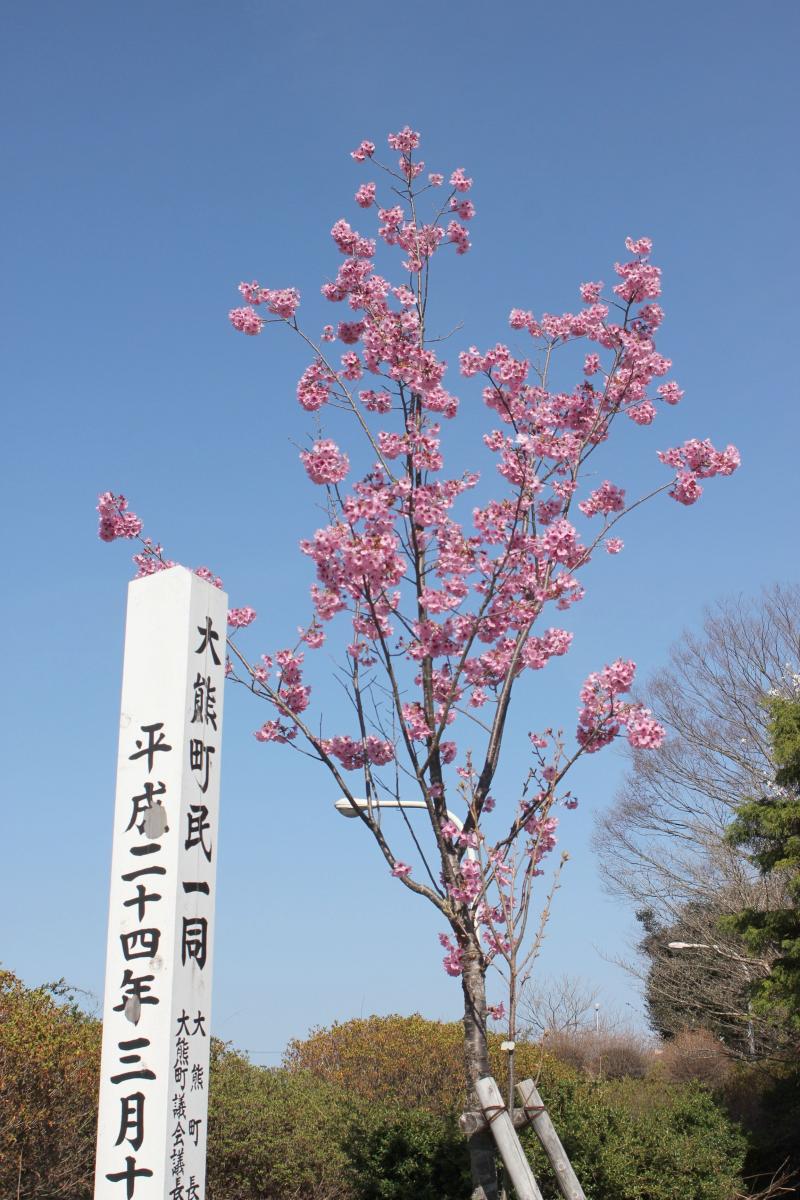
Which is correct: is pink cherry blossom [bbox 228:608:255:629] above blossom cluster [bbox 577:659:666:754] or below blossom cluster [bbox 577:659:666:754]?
above

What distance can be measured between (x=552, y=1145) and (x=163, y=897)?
99.5 inches

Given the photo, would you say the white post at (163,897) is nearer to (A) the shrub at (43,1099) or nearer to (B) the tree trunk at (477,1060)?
(B) the tree trunk at (477,1060)

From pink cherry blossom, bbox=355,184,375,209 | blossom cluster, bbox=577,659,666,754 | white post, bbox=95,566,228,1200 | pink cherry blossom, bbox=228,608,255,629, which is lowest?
white post, bbox=95,566,228,1200

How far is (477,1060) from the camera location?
16.9 feet

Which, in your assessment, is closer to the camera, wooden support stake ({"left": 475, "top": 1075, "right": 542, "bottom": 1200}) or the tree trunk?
wooden support stake ({"left": 475, "top": 1075, "right": 542, "bottom": 1200})

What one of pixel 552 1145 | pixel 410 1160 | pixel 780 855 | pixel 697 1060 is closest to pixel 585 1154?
pixel 410 1160

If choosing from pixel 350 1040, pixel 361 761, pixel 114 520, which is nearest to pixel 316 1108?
pixel 350 1040

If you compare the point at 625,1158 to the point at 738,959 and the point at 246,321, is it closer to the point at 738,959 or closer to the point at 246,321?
the point at 246,321

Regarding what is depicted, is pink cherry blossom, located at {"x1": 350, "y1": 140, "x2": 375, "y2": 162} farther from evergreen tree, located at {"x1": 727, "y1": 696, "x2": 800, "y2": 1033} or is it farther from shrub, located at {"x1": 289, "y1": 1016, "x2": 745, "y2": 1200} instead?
evergreen tree, located at {"x1": 727, "y1": 696, "x2": 800, "y2": 1033}

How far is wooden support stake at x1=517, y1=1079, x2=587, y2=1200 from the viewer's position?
17.0ft

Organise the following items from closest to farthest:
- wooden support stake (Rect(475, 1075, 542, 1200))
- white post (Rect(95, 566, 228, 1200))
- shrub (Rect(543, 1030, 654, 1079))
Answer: white post (Rect(95, 566, 228, 1200)), wooden support stake (Rect(475, 1075, 542, 1200)), shrub (Rect(543, 1030, 654, 1079))

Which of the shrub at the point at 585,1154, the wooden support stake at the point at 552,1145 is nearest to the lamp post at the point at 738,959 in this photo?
the shrub at the point at 585,1154

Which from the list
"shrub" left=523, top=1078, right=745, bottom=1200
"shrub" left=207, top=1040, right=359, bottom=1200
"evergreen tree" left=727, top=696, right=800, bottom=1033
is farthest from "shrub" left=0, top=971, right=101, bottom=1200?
"evergreen tree" left=727, top=696, right=800, bottom=1033

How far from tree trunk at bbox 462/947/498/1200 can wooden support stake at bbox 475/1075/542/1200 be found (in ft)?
0.56
